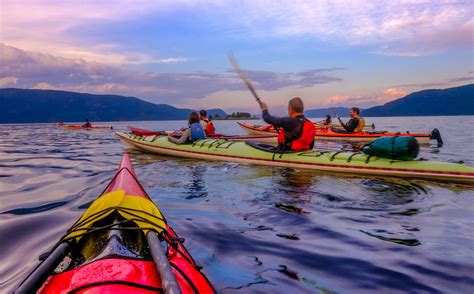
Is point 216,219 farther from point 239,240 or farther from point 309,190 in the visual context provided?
point 309,190

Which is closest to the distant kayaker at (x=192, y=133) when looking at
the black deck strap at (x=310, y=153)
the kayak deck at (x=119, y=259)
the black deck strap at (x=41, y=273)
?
the black deck strap at (x=310, y=153)

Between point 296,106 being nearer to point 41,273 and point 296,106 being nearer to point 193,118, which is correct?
point 193,118

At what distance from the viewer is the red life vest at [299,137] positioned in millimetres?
9977

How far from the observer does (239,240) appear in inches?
179

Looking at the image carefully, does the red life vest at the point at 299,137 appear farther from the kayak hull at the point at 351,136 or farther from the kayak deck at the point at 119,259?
the kayak hull at the point at 351,136

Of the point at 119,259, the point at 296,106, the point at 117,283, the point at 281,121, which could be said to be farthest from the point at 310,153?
the point at 117,283

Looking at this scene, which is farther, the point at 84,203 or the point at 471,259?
the point at 84,203

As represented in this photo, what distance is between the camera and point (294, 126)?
9.86 meters

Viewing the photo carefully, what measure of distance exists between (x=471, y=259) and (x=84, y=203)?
6.24 metres

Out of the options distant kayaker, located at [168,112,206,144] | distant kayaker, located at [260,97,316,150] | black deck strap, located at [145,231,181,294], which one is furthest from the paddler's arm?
black deck strap, located at [145,231,181,294]

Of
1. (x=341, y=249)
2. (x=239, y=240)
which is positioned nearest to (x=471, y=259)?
(x=341, y=249)

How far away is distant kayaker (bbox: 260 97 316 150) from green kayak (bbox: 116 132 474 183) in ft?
1.19

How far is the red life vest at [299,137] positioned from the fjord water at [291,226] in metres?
1.07

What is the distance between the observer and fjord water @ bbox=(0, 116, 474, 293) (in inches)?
137
